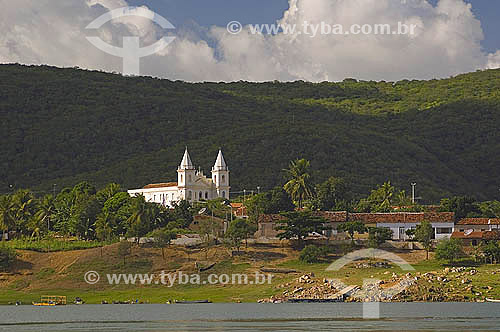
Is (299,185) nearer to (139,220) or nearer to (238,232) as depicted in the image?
(238,232)

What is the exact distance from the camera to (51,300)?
→ 92.2 meters

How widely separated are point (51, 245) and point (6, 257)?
24.6 feet

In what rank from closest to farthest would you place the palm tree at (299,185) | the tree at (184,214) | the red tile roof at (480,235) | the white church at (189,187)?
the red tile roof at (480,235) → the tree at (184,214) → the palm tree at (299,185) → the white church at (189,187)

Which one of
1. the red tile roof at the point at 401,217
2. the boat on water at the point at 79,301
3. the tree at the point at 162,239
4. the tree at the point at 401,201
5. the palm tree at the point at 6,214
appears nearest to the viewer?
the boat on water at the point at 79,301

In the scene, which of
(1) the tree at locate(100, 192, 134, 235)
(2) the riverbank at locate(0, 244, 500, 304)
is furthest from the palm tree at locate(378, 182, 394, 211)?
(1) the tree at locate(100, 192, 134, 235)

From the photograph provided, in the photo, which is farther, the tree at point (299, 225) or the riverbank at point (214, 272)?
the tree at point (299, 225)

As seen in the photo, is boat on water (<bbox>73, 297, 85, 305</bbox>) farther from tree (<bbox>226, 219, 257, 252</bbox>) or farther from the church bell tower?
the church bell tower

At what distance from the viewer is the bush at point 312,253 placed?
Result: 105 meters

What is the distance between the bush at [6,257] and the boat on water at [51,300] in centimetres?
1227

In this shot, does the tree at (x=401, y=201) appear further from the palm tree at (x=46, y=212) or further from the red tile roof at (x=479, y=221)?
the palm tree at (x=46, y=212)

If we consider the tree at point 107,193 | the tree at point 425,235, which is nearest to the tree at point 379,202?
the tree at point 425,235

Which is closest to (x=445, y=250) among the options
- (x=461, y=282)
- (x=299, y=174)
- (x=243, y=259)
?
(x=461, y=282)

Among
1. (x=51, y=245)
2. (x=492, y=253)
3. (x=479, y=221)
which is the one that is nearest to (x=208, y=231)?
(x=51, y=245)

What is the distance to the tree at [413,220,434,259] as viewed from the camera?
109 meters
